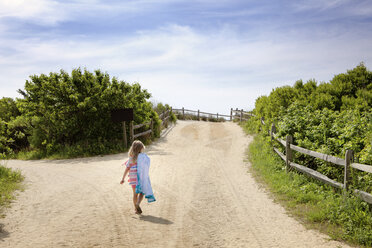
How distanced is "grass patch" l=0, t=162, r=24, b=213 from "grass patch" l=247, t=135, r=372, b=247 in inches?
284

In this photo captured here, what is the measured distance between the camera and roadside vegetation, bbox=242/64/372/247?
588 cm

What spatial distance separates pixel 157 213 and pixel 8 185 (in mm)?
5376

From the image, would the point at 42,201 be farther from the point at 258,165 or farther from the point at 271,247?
the point at 258,165

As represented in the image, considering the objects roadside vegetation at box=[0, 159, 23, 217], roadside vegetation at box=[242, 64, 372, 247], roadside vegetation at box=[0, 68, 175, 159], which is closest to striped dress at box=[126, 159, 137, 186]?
roadside vegetation at box=[0, 159, 23, 217]

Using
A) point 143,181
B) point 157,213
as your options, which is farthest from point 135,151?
point 157,213

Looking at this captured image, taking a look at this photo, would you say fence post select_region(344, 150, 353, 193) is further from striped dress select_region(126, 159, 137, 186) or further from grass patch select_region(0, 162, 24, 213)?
grass patch select_region(0, 162, 24, 213)

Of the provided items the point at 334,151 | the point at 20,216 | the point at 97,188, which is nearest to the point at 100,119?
the point at 97,188

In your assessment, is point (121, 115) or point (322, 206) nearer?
point (322, 206)

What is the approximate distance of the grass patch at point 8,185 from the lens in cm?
799

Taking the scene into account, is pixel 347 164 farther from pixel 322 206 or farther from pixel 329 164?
pixel 329 164

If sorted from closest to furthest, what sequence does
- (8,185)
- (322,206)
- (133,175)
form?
(133,175) → (322,206) → (8,185)

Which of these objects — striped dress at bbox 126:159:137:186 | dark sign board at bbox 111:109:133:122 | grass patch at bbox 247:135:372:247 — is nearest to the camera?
grass patch at bbox 247:135:372:247

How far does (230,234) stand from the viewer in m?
5.83

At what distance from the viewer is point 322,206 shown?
22.4ft
